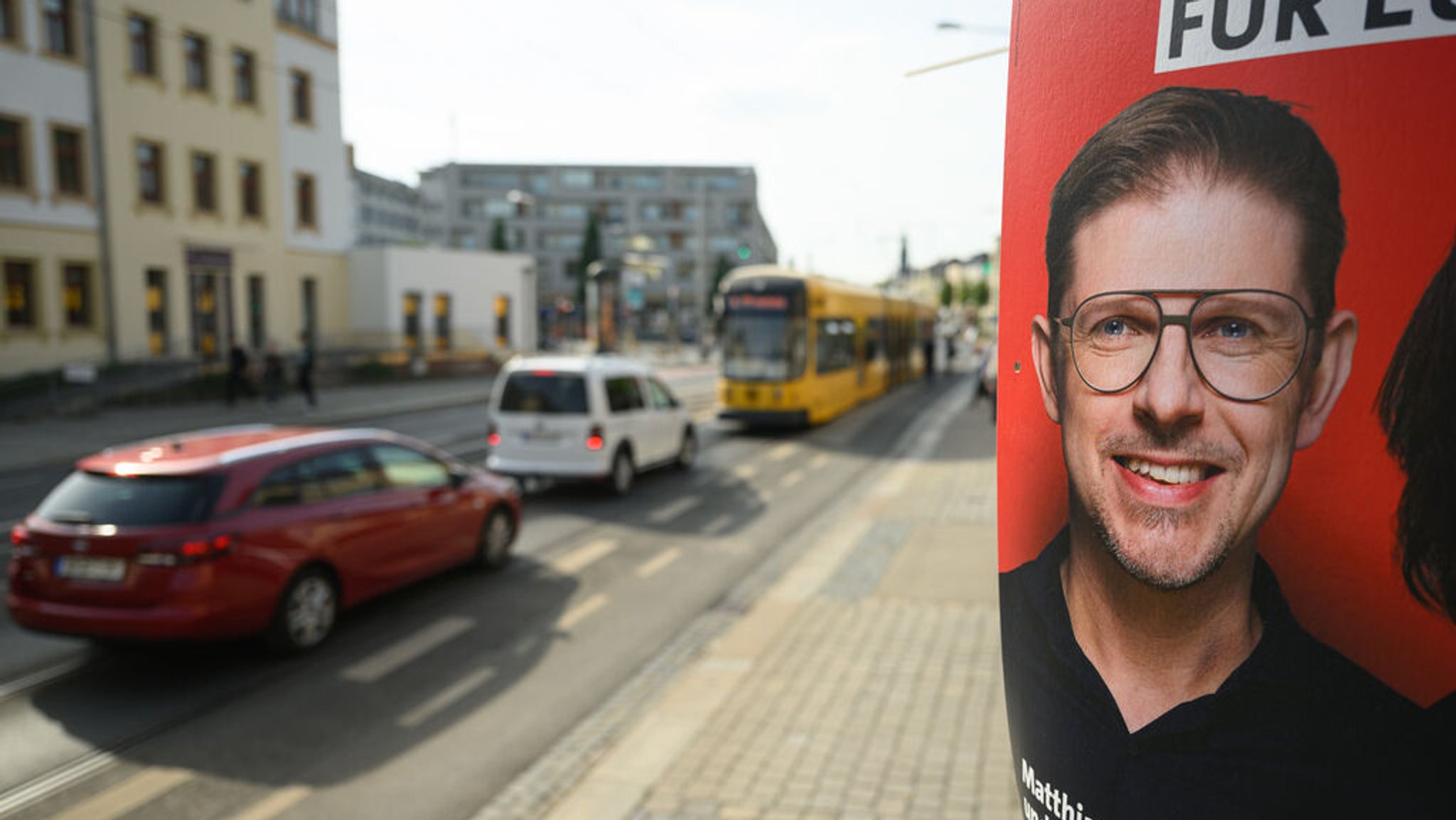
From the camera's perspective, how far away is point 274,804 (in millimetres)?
5246

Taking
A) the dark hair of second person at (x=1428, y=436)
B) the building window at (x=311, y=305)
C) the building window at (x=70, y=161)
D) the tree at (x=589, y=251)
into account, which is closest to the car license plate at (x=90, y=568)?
the dark hair of second person at (x=1428, y=436)

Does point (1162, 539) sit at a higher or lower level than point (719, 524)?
higher

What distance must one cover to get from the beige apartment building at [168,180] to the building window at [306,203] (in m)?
0.06

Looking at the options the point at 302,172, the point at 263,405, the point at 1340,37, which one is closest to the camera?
the point at 1340,37

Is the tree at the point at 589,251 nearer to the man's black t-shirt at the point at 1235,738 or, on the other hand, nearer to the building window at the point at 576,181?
the building window at the point at 576,181

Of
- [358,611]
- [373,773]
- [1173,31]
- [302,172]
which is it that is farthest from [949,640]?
[302,172]

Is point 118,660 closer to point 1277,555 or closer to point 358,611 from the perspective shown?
point 358,611

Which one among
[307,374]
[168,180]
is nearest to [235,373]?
[307,374]

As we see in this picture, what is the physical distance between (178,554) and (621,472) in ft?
25.1

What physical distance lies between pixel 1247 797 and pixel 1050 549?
51 centimetres

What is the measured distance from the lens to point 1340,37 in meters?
1.55

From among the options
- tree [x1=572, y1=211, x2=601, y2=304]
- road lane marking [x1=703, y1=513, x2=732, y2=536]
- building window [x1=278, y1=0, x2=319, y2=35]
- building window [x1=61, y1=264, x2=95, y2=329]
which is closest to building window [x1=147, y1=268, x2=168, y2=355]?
building window [x1=61, y1=264, x2=95, y2=329]

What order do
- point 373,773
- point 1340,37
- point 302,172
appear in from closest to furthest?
1. point 1340,37
2. point 373,773
3. point 302,172

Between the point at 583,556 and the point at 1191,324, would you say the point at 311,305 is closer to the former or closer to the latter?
the point at 583,556
